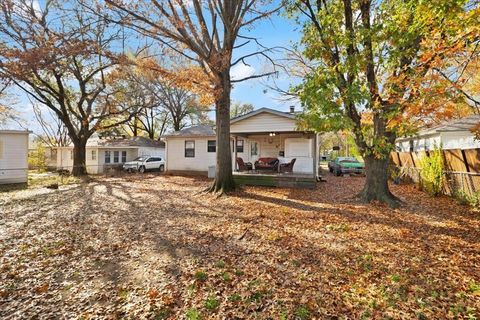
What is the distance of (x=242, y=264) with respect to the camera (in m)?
4.27

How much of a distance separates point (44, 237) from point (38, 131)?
45.1 m

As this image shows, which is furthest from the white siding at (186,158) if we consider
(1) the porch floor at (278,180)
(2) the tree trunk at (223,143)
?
(2) the tree trunk at (223,143)

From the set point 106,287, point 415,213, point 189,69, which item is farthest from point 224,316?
point 189,69

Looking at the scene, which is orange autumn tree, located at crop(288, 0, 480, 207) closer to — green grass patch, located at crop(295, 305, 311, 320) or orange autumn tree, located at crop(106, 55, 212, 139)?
orange autumn tree, located at crop(106, 55, 212, 139)

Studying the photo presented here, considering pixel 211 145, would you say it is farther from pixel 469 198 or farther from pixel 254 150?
pixel 469 198

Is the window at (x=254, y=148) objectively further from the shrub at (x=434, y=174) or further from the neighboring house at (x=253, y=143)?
the shrub at (x=434, y=174)

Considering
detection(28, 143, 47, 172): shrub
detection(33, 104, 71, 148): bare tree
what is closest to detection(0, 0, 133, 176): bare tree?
detection(28, 143, 47, 172): shrub

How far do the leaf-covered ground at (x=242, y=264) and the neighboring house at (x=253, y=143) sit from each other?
22.9 feet

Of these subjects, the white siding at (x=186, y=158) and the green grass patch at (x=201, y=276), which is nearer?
the green grass patch at (x=201, y=276)

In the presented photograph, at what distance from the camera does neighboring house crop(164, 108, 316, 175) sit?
14078 millimetres

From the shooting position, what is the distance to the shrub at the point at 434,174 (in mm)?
10078

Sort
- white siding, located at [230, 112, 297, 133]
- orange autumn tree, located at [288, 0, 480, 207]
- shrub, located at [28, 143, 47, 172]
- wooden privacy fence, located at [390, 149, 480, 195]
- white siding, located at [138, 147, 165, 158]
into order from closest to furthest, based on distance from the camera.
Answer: orange autumn tree, located at [288, 0, 480, 207] → wooden privacy fence, located at [390, 149, 480, 195] → white siding, located at [230, 112, 297, 133] → white siding, located at [138, 147, 165, 158] → shrub, located at [28, 143, 47, 172]

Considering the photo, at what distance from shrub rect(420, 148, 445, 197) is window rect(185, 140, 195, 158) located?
49.0ft

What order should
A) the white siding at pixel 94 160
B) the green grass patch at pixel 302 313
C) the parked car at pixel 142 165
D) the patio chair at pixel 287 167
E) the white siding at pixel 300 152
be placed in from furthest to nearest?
the white siding at pixel 94 160 → the parked car at pixel 142 165 → the white siding at pixel 300 152 → the patio chair at pixel 287 167 → the green grass patch at pixel 302 313
